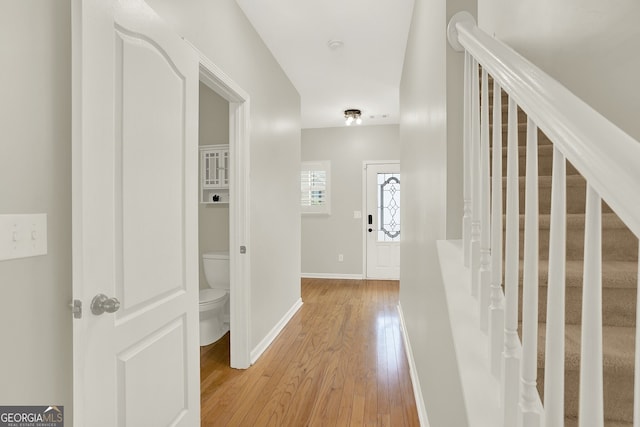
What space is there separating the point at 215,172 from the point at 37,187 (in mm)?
2620

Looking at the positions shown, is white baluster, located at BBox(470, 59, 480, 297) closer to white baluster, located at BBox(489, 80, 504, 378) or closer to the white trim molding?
white baluster, located at BBox(489, 80, 504, 378)

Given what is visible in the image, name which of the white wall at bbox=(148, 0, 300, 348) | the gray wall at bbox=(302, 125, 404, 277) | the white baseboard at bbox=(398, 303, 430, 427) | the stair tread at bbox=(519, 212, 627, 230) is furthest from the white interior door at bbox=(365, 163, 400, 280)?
the stair tread at bbox=(519, 212, 627, 230)

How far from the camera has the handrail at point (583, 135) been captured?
0.40 m

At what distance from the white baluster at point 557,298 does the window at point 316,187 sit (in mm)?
5084

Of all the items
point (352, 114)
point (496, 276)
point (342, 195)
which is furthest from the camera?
point (342, 195)

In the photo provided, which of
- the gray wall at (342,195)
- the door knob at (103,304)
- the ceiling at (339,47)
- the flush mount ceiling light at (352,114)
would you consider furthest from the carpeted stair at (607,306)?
the gray wall at (342,195)

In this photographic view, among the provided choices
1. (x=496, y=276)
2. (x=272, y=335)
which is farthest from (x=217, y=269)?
(x=496, y=276)

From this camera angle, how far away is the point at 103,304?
3.41ft

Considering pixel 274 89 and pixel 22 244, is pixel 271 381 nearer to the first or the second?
pixel 22 244

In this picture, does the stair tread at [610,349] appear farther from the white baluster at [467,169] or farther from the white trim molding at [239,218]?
the white trim molding at [239,218]

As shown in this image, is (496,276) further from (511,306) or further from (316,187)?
(316,187)

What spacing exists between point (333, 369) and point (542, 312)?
1661 millimetres

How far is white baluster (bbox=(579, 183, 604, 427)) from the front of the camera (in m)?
0.46

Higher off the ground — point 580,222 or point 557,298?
point 580,222
